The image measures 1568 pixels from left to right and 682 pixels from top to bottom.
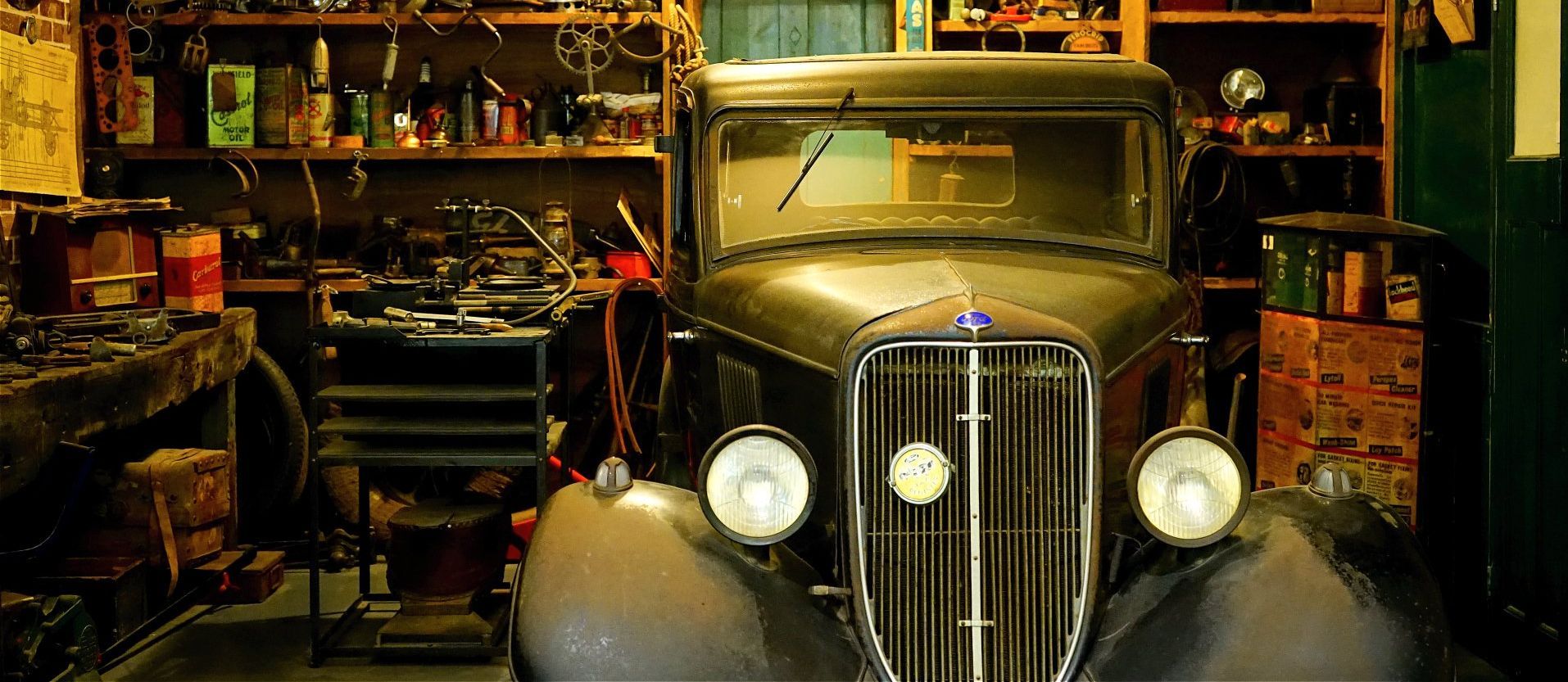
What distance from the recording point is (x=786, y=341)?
2877 millimetres

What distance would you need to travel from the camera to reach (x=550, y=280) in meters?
5.20

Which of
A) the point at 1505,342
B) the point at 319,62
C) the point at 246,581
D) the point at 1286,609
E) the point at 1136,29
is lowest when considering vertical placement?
the point at 246,581

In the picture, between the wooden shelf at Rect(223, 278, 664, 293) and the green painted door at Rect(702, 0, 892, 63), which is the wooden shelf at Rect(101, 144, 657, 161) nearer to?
the wooden shelf at Rect(223, 278, 664, 293)

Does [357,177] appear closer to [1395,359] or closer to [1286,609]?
[1395,359]

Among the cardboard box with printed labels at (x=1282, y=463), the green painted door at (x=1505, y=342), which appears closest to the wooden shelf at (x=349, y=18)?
the cardboard box with printed labels at (x=1282, y=463)

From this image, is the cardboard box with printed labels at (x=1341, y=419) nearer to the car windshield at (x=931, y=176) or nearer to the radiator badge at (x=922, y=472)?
the car windshield at (x=931, y=176)

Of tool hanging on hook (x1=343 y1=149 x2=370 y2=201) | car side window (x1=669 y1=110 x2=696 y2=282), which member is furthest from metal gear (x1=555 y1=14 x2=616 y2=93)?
car side window (x1=669 y1=110 x2=696 y2=282)

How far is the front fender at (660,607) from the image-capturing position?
90.0 inches

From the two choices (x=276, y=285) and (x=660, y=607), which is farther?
(x=276, y=285)

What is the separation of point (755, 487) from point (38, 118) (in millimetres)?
3749

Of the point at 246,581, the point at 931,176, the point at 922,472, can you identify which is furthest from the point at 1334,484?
the point at 246,581

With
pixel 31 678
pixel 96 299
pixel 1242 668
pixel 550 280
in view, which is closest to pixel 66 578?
pixel 31 678

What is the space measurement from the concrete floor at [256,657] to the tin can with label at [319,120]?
1.83 meters

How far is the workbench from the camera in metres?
3.19
